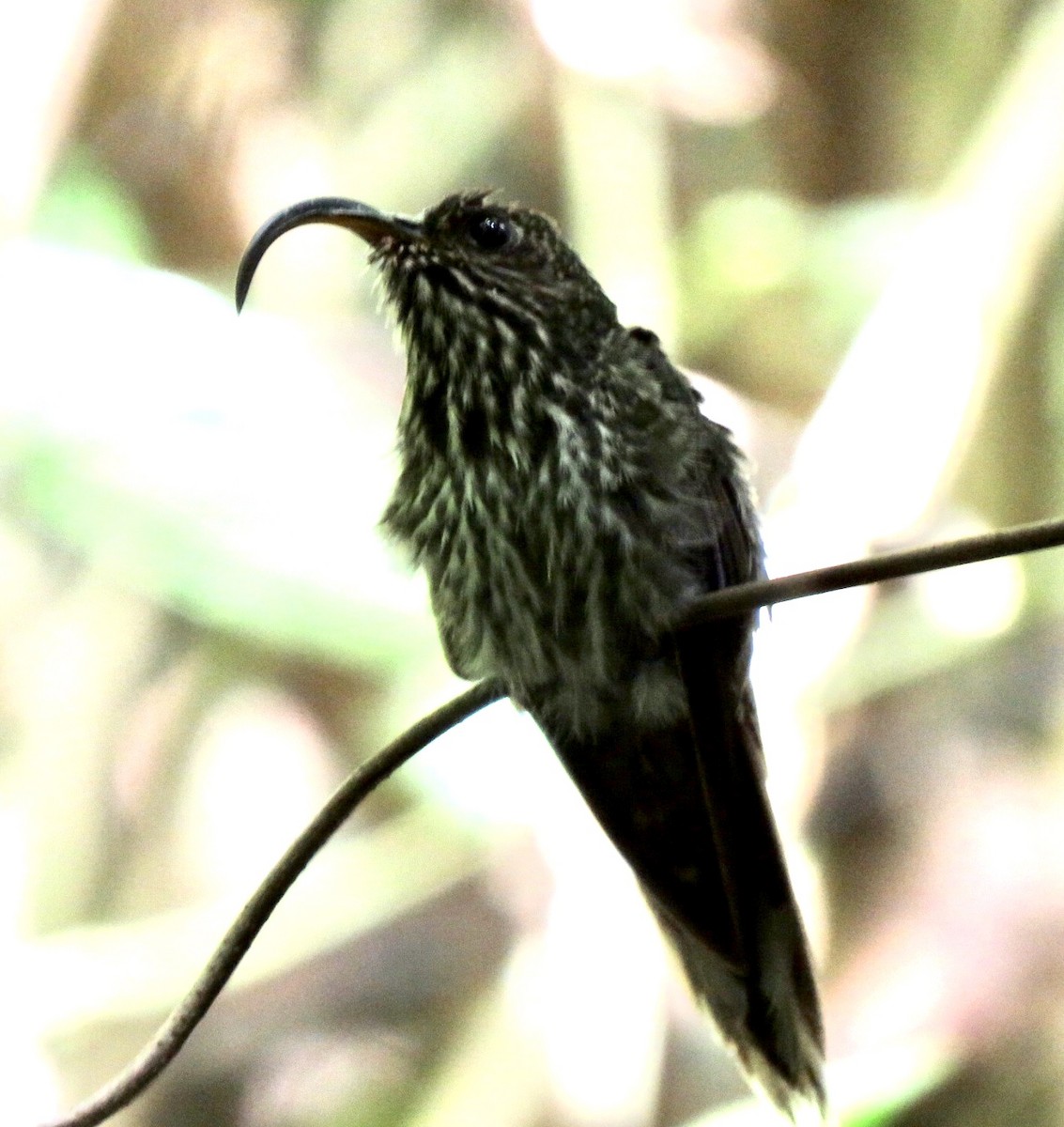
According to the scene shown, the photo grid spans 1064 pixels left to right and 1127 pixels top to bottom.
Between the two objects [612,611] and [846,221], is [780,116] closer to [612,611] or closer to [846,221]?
[846,221]

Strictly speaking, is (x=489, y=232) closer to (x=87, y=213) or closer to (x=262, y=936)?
(x=87, y=213)

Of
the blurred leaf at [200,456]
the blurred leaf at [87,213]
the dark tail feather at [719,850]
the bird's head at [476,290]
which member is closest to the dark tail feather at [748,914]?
the dark tail feather at [719,850]

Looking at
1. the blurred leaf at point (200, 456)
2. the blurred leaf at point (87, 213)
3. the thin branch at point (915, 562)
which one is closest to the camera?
the thin branch at point (915, 562)

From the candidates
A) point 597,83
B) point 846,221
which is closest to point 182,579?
point 597,83

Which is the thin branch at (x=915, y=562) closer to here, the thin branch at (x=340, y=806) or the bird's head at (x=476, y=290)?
the thin branch at (x=340, y=806)

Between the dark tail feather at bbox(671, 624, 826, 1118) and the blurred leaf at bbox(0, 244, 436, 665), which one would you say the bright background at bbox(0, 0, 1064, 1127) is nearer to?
the blurred leaf at bbox(0, 244, 436, 665)

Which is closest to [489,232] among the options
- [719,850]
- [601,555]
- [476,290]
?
[476,290]
